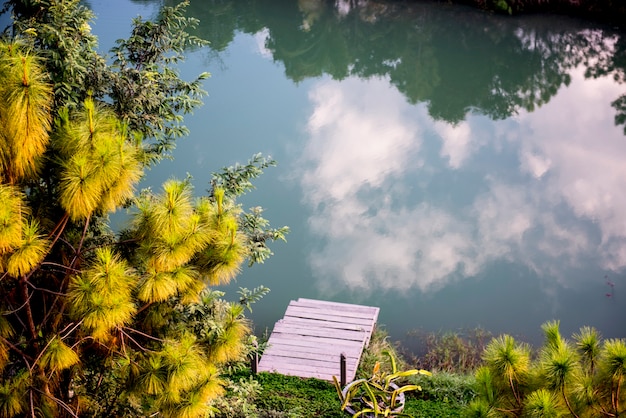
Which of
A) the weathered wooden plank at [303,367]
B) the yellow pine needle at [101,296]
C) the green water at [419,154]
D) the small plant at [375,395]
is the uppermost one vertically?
the green water at [419,154]

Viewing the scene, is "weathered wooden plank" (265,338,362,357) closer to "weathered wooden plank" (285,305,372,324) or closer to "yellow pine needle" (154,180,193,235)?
"weathered wooden plank" (285,305,372,324)

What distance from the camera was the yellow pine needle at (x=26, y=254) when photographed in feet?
11.7

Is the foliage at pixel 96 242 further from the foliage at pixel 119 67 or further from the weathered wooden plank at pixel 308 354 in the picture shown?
the weathered wooden plank at pixel 308 354

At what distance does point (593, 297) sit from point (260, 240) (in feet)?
17.2

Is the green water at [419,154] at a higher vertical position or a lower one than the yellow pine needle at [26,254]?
higher

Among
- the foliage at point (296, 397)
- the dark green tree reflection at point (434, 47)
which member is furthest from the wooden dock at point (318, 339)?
the dark green tree reflection at point (434, 47)

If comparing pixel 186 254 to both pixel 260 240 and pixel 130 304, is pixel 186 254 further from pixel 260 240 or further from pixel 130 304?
pixel 260 240

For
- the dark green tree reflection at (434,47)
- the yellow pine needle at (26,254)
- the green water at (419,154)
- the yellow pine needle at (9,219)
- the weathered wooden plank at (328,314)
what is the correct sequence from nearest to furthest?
1. the yellow pine needle at (9,219)
2. the yellow pine needle at (26,254)
3. the weathered wooden plank at (328,314)
4. the green water at (419,154)
5. the dark green tree reflection at (434,47)

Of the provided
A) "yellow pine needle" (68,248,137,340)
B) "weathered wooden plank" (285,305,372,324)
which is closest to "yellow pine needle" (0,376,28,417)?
"yellow pine needle" (68,248,137,340)

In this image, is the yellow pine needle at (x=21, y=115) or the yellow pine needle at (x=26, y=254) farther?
the yellow pine needle at (x=26, y=254)

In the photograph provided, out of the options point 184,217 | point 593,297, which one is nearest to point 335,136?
point 593,297

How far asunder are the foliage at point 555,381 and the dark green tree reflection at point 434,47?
379 inches

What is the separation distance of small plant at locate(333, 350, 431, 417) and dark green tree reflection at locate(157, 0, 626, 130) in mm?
7977

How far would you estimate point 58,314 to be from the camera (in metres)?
4.09
